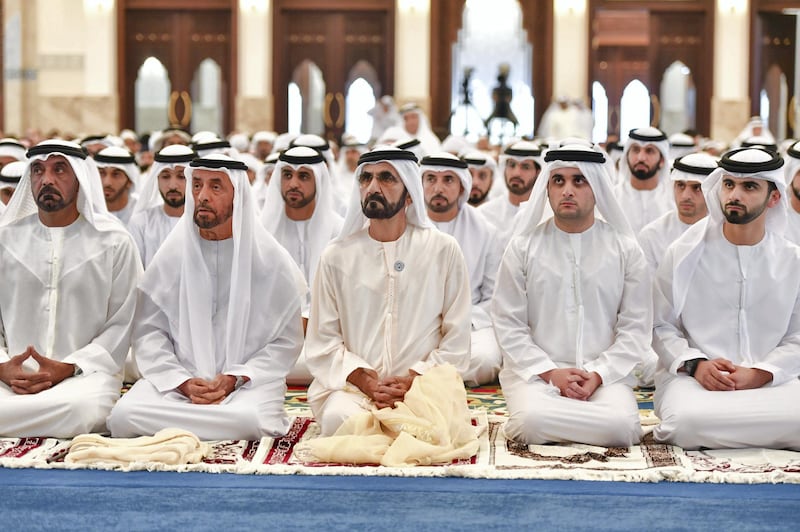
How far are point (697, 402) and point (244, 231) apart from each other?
5.71 ft

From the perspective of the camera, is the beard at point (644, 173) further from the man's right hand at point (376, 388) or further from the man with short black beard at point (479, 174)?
the man's right hand at point (376, 388)

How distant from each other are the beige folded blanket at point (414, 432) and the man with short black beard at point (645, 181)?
317 centimetres

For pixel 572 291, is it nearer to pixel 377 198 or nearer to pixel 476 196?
pixel 377 198

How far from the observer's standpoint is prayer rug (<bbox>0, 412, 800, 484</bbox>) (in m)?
3.93

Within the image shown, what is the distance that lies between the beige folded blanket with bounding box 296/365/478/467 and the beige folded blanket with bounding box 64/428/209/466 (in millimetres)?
375

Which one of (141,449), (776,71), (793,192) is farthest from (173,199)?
(776,71)

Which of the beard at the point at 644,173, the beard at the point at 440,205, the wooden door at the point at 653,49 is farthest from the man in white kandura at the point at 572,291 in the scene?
the wooden door at the point at 653,49

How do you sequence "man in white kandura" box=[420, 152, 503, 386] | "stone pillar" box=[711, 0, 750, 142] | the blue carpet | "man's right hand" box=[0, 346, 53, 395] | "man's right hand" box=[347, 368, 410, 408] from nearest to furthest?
the blue carpet, "man's right hand" box=[347, 368, 410, 408], "man's right hand" box=[0, 346, 53, 395], "man in white kandura" box=[420, 152, 503, 386], "stone pillar" box=[711, 0, 750, 142]

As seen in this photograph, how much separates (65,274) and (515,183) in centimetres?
315

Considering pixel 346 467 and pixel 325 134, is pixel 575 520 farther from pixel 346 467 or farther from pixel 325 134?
pixel 325 134

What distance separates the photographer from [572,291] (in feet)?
15.3

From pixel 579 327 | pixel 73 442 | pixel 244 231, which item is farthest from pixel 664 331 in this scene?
pixel 73 442

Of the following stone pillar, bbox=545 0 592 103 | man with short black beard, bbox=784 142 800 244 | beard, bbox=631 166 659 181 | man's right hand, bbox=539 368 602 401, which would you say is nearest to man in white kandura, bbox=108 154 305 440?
man's right hand, bbox=539 368 602 401

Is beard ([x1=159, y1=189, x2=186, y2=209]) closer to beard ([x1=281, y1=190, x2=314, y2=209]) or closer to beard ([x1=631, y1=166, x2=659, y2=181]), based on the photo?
beard ([x1=281, y1=190, x2=314, y2=209])
